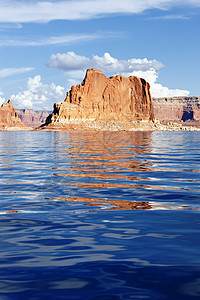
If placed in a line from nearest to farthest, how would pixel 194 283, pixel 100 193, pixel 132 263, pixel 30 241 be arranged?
pixel 194 283
pixel 132 263
pixel 30 241
pixel 100 193

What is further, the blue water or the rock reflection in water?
the rock reflection in water

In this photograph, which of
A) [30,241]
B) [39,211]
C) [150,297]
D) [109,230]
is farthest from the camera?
[39,211]

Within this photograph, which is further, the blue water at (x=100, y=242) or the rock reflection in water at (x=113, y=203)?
the rock reflection in water at (x=113, y=203)

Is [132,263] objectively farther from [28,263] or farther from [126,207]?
[126,207]

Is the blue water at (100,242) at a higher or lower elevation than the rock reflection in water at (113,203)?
higher

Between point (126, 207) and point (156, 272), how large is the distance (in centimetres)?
587

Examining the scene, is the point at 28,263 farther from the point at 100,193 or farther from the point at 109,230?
the point at 100,193

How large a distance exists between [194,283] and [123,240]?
104 inches

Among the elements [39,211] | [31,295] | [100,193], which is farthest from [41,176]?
[31,295]

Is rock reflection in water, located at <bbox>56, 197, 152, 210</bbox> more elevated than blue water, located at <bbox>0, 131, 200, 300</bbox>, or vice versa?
blue water, located at <bbox>0, 131, 200, 300</bbox>

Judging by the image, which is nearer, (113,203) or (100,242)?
(100,242)

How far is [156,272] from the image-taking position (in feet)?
20.6

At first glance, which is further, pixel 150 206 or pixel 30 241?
pixel 150 206

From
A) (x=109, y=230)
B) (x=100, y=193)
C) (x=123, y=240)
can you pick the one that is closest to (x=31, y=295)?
(x=123, y=240)
